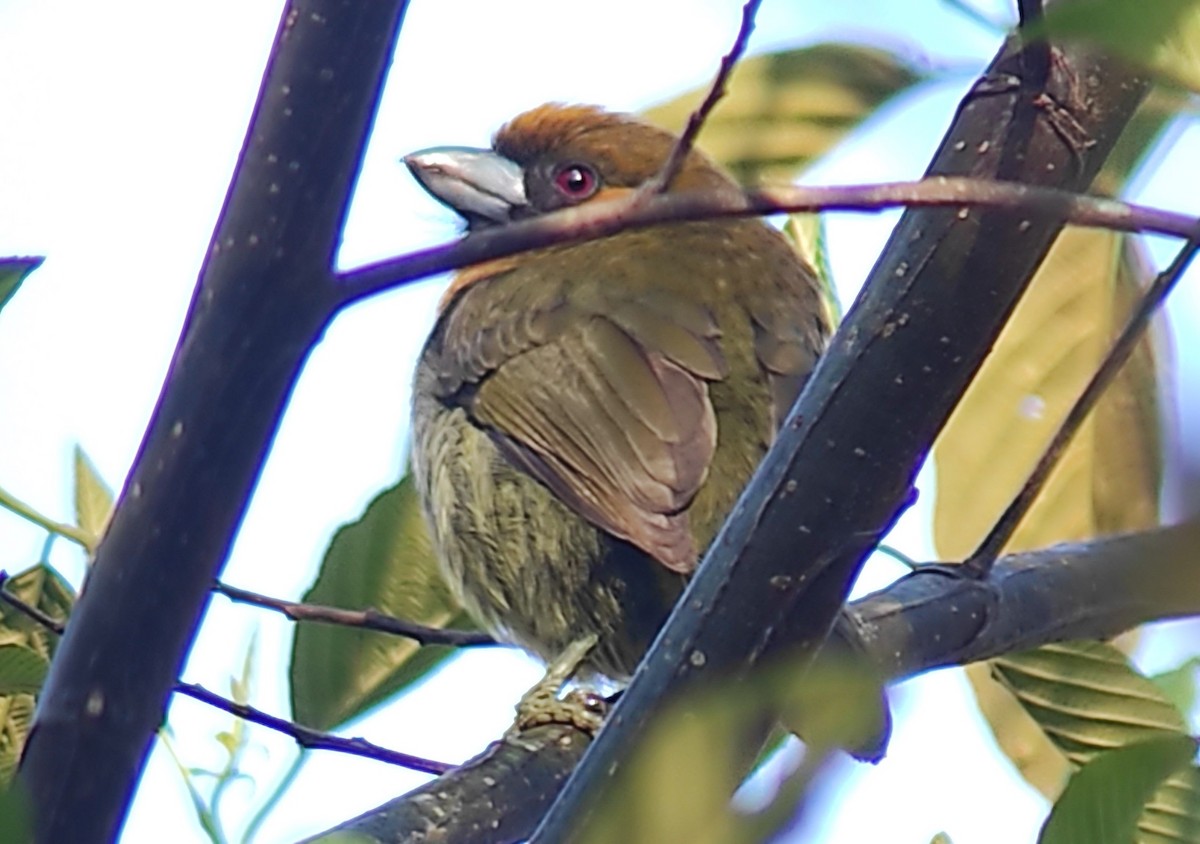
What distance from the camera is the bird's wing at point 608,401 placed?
2.63 meters

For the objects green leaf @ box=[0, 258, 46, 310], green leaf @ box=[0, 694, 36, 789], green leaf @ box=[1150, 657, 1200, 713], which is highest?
green leaf @ box=[1150, 657, 1200, 713]

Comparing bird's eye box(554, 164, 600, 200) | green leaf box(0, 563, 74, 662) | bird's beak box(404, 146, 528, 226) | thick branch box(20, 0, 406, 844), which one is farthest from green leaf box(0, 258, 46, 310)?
bird's eye box(554, 164, 600, 200)

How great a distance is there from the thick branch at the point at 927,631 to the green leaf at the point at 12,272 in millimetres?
692

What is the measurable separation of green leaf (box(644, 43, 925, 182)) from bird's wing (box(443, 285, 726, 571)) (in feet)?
1.72

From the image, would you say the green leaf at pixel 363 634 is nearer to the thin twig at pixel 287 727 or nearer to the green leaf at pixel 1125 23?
the thin twig at pixel 287 727

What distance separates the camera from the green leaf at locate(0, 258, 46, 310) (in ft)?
4.94

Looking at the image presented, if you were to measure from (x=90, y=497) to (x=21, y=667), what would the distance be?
26.9 inches

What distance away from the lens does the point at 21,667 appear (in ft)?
5.81

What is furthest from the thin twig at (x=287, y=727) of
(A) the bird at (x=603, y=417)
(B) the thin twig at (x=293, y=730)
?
(A) the bird at (x=603, y=417)

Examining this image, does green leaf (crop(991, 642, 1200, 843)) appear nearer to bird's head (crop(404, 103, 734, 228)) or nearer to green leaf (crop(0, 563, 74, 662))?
green leaf (crop(0, 563, 74, 662))

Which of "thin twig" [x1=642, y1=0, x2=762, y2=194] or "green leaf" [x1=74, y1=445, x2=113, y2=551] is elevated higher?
"thin twig" [x1=642, y1=0, x2=762, y2=194]

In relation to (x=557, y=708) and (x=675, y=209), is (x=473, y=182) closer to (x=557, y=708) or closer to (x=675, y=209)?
(x=557, y=708)

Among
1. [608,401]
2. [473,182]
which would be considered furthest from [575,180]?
[608,401]

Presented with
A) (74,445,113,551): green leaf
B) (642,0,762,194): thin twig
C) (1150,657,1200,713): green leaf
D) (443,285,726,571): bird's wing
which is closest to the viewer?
(642,0,762,194): thin twig
